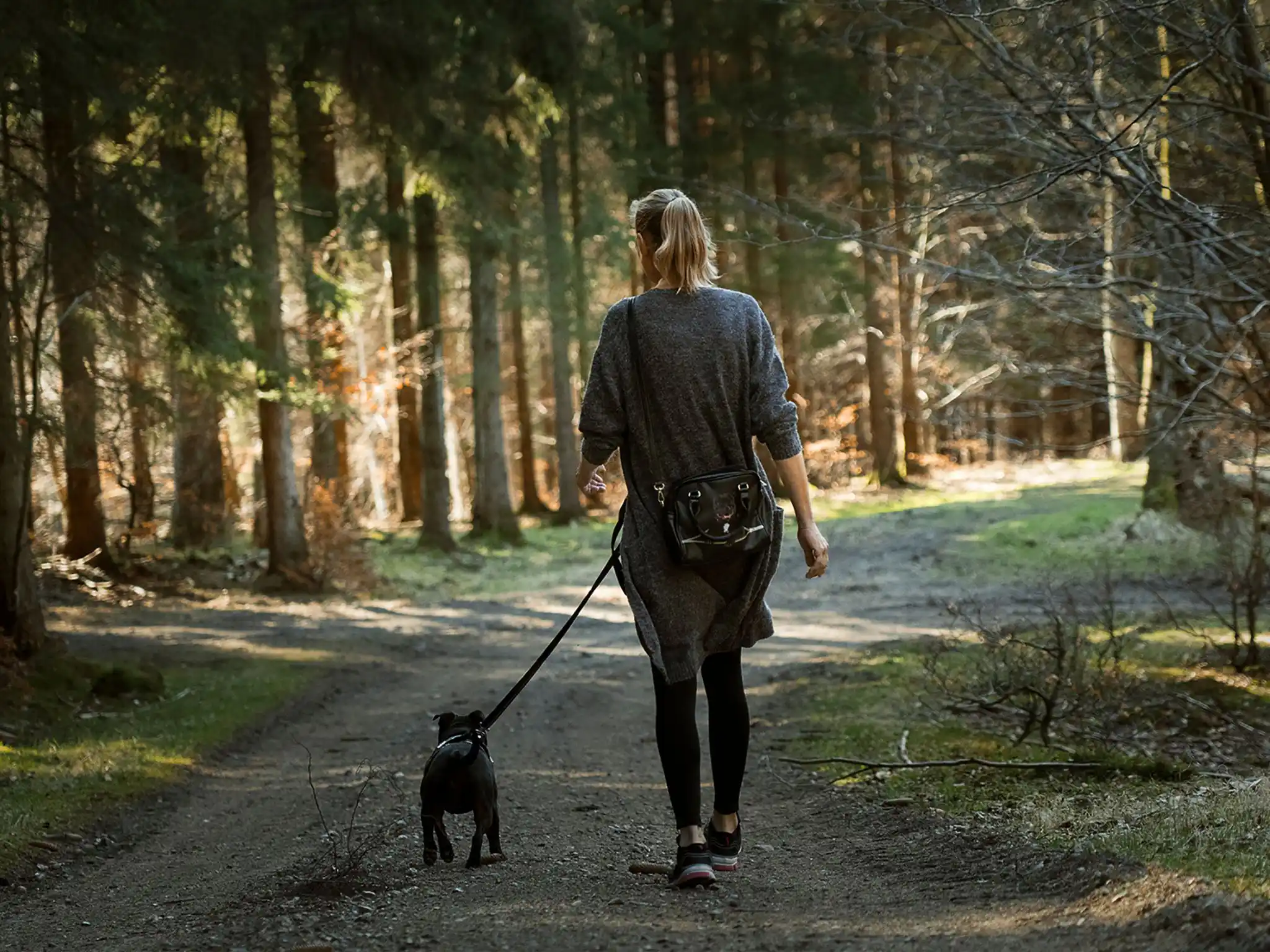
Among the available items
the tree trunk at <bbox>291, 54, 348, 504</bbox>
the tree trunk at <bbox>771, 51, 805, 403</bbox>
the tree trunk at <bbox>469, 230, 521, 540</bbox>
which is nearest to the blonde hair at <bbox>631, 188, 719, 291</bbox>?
the tree trunk at <bbox>291, 54, 348, 504</bbox>

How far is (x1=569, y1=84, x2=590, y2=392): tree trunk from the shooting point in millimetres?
25266

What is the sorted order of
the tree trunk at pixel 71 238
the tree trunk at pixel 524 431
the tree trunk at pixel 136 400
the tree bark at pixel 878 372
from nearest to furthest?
the tree trunk at pixel 71 238, the tree trunk at pixel 136 400, the tree bark at pixel 878 372, the tree trunk at pixel 524 431

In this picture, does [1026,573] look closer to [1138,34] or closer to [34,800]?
[1138,34]

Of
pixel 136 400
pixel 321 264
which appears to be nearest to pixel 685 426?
pixel 136 400

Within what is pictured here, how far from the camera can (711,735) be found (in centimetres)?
454

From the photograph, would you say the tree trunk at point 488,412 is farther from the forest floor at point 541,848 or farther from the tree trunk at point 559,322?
the forest floor at point 541,848

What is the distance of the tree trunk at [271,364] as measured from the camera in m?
15.4

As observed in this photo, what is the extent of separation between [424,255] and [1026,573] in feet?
35.5

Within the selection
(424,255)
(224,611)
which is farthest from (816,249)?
(224,611)

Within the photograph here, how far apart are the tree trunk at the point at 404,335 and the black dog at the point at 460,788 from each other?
546 inches

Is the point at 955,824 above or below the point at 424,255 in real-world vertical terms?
below

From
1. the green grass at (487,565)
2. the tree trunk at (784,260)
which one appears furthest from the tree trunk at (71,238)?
the tree trunk at (784,260)

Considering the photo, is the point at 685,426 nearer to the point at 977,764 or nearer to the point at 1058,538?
the point at 977,764

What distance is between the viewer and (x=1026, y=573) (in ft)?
54.3
